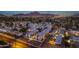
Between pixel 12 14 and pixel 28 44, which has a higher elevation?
pixel 12 14

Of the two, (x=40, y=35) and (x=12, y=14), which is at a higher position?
(x=12, y=14)

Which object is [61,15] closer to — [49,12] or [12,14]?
[49,12]
